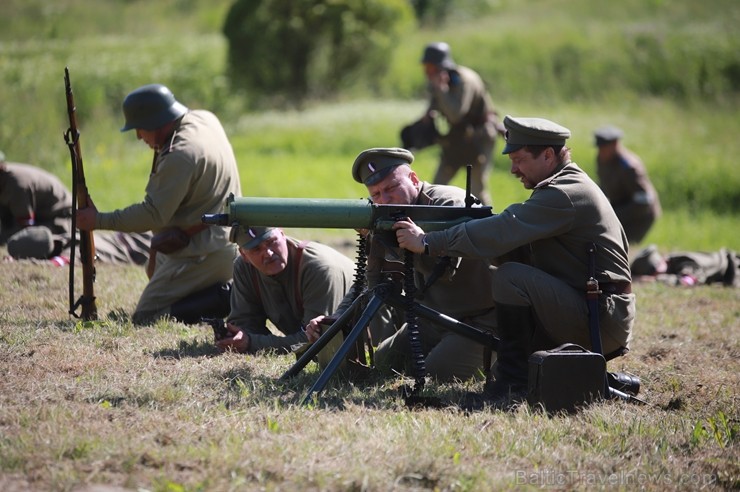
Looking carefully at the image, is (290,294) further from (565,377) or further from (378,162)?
(565,377)

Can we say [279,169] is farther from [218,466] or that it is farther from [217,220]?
[218,466]

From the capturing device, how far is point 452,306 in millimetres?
6762

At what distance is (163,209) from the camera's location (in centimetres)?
787

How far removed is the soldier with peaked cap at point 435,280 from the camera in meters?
6.43

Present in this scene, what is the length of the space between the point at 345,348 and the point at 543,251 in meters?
1.36

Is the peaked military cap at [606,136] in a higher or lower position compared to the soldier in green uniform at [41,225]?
higher

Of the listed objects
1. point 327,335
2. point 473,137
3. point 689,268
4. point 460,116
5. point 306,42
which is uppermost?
point 306,42

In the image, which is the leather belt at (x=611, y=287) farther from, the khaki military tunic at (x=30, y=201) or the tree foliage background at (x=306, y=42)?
the tree foliage background at (x=306, y=42)

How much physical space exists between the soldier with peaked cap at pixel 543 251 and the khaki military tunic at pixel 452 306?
0.39 metres

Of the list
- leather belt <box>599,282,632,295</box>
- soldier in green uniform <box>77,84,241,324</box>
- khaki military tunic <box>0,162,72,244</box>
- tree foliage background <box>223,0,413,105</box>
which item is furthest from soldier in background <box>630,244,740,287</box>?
tree foliage background <box>223,0,413,105</box>

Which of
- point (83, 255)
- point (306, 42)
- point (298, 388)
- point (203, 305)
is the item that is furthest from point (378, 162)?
point (306, 42)

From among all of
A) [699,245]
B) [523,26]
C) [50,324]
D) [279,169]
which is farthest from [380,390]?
[523,26]

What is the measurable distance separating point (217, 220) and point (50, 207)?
6.06 meters

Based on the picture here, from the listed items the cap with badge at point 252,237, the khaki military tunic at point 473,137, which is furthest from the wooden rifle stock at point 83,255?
the khaki military tunic at point 473,137
